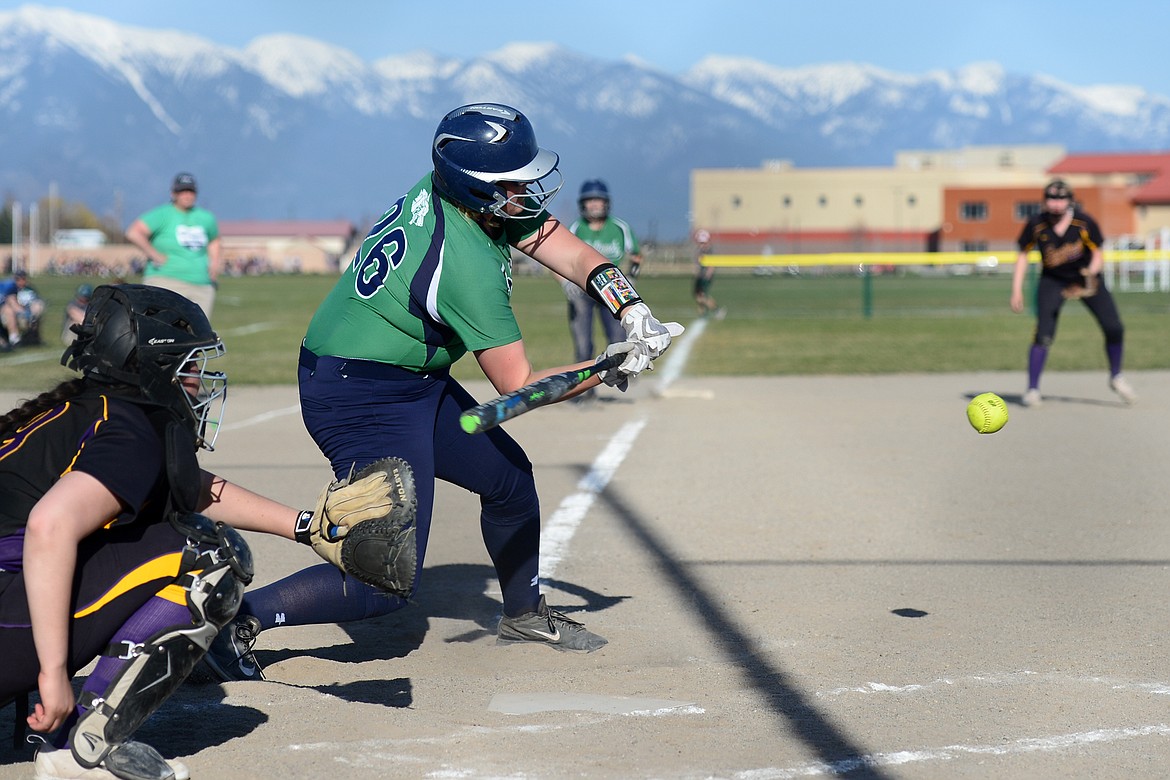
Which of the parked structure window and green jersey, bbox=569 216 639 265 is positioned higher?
green jersey, bbox=569 216 639 265

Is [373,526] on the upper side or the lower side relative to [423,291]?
lower

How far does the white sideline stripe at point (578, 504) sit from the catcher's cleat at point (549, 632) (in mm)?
962

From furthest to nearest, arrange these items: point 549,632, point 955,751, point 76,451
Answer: point 549,632, point 955,751, point 76,451

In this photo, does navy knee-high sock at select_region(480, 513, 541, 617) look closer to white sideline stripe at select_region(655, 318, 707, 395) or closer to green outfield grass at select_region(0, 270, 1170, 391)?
green outfield grass at select_region(0, 270, 1170, 391)

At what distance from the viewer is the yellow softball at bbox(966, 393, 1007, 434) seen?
23.9 feet

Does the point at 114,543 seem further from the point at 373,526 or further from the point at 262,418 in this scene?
the point at 262,418

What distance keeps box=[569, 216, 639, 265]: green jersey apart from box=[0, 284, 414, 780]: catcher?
8.94 metres

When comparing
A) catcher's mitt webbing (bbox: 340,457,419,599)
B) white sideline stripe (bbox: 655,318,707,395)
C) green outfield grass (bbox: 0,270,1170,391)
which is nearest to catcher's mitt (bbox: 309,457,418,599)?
catcher's mitt webbing (bbox: 340,457,419,599)

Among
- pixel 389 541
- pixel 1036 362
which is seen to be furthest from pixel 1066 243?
pixel 389 541

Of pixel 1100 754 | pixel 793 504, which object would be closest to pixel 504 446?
pixel 1100 754

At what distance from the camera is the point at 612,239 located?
Result: 12.5 metres

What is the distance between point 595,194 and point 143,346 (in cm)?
926

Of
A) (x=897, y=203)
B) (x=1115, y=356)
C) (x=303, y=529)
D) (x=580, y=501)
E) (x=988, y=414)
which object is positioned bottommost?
(x=897, y=203)

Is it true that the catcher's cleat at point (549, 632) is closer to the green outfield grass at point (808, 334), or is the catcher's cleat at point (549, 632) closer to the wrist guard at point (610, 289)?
the wrist guard at point (610, 289)
